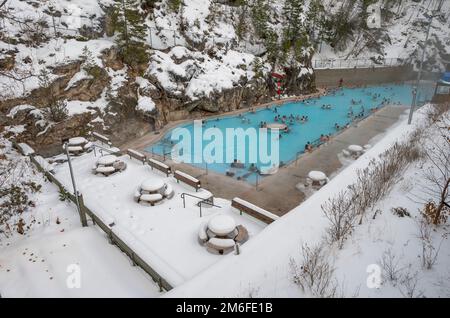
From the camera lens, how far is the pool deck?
14.5m

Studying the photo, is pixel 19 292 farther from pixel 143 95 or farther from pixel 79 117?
pixel 143 95

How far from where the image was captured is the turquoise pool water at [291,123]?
2038cm

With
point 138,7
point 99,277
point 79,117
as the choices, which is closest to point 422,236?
point 99,277

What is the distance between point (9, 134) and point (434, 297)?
23132 mm

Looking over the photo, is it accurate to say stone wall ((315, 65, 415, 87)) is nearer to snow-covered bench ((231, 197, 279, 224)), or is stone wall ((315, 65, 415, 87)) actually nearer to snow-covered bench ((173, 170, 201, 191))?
snow-covered bench ((173, 170, 201, 191))

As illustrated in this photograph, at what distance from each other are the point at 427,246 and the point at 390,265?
5.75ft

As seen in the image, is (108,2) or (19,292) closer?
(19,292)

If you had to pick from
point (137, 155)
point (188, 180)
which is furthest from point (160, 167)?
point (137, 155)

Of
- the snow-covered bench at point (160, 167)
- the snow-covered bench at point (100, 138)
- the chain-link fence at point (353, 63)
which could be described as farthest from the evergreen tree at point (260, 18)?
the snow-covered bench at point (160, 167)

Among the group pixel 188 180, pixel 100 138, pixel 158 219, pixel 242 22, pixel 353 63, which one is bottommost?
pixel 158 219

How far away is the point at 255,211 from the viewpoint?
38.4 ft

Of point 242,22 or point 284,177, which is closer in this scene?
point 284,177

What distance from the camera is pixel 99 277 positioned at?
29.1ft

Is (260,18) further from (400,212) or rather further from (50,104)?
(400,212)
